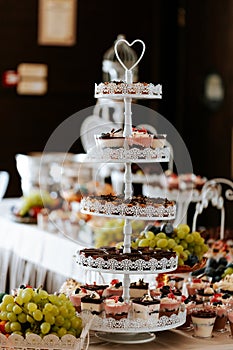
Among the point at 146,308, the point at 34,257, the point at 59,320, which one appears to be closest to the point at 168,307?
the point at 146,308

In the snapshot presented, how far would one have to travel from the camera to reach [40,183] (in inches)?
267

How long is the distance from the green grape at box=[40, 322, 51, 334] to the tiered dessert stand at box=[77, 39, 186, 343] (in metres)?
0.25

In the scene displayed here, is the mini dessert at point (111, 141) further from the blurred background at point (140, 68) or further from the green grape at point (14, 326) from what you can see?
the blurred background at point (140, 68)

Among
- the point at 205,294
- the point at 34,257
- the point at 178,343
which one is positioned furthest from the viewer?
the point at 34,257

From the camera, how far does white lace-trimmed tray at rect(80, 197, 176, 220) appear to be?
320 centimetres

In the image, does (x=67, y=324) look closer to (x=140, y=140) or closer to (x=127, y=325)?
(x=127, y=325)

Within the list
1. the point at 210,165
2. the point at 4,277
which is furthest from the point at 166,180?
the point at 210,165

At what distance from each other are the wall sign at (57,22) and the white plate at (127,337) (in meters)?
5.96

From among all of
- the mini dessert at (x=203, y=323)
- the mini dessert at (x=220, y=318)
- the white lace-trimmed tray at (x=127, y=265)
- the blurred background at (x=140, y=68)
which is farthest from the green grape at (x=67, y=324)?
the blurred background at (x=140, y=68)

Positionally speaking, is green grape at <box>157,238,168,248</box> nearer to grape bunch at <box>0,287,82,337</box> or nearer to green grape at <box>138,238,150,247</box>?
green grape at <box>138,238,150,247</box>

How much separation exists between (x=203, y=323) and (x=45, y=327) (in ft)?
2.14

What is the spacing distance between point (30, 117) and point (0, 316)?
595cm

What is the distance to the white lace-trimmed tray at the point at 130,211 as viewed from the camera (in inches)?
126

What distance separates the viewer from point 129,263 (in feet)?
10.3
